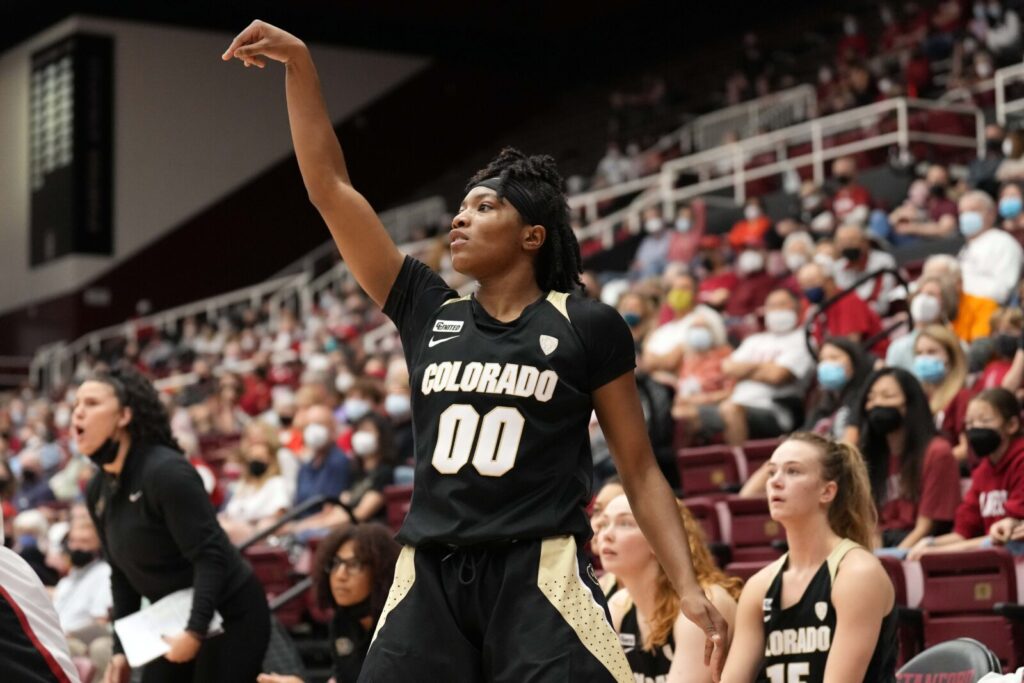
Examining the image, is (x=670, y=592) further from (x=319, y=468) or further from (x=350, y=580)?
(x=319, y=468)

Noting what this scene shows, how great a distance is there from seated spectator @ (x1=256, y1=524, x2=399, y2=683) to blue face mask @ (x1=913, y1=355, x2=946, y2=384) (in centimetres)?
308

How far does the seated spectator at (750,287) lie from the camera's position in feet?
37.8

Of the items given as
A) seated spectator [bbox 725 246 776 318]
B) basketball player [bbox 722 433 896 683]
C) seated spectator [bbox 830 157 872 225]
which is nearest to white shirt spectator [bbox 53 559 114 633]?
seated spectator [bbox 725 246 776 318]

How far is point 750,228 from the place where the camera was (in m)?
12.9

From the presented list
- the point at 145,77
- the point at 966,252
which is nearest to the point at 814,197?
the point at 966,252

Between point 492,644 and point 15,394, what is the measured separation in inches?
858

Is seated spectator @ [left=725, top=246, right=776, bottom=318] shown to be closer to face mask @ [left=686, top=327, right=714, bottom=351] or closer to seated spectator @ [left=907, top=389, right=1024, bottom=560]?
face mask @ [left=686, top=327, right=714, bottom=351]

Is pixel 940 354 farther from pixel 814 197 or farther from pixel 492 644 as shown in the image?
pixel 814 197

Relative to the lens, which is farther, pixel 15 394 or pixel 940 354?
pixel 15 394

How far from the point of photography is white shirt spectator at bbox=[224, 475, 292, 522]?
34.0 ft

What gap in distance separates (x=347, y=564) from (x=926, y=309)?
13.1 ft

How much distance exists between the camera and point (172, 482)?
4.86 metres

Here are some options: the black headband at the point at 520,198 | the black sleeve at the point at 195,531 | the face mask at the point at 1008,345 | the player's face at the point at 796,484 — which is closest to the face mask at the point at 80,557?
the black sleeve at the point at 195,531

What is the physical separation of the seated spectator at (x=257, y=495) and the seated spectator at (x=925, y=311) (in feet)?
13.6
